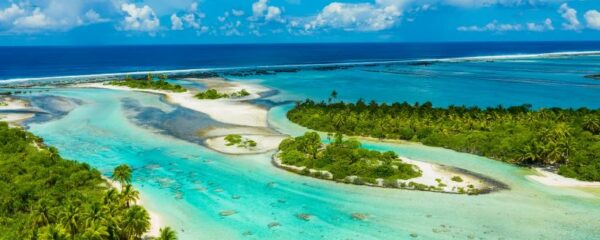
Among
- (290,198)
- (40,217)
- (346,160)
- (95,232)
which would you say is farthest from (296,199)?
(40,217)

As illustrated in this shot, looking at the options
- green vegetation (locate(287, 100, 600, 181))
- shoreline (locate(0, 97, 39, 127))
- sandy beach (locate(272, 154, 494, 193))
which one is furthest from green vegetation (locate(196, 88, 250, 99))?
sandy beach (locate(272, 154, 494, 193))

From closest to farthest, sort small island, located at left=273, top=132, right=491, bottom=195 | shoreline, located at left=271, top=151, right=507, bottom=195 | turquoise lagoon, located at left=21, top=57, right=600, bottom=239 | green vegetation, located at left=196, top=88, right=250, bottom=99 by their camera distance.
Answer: turquoise lagoon, located at left=21, top=57, right=600, bottom=239 < shoreline, located at left=271, top=151, right=507, bottom=195 < small island, located at left=273, top=132, right=491, bottom=195 < green vegetation, located at left=196, top=88, right=250, bottom=99

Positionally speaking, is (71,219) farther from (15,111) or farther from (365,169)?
(15,111)

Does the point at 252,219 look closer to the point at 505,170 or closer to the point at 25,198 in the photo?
the point at 25,198

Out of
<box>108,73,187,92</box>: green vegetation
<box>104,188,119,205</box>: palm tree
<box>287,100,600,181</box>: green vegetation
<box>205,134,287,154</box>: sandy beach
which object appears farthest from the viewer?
<box>108,73,187,92</box>: green vegetation

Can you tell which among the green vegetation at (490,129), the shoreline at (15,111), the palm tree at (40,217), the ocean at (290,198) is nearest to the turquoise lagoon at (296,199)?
the ocean at (290,198)

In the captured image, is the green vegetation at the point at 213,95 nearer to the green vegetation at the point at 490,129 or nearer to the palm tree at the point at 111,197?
the green vegetation at the point at 490,129

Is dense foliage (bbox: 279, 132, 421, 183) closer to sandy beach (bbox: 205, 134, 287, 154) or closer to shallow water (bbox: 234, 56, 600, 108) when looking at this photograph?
sandy beach (bbox: 205, 134, 287, 154)
